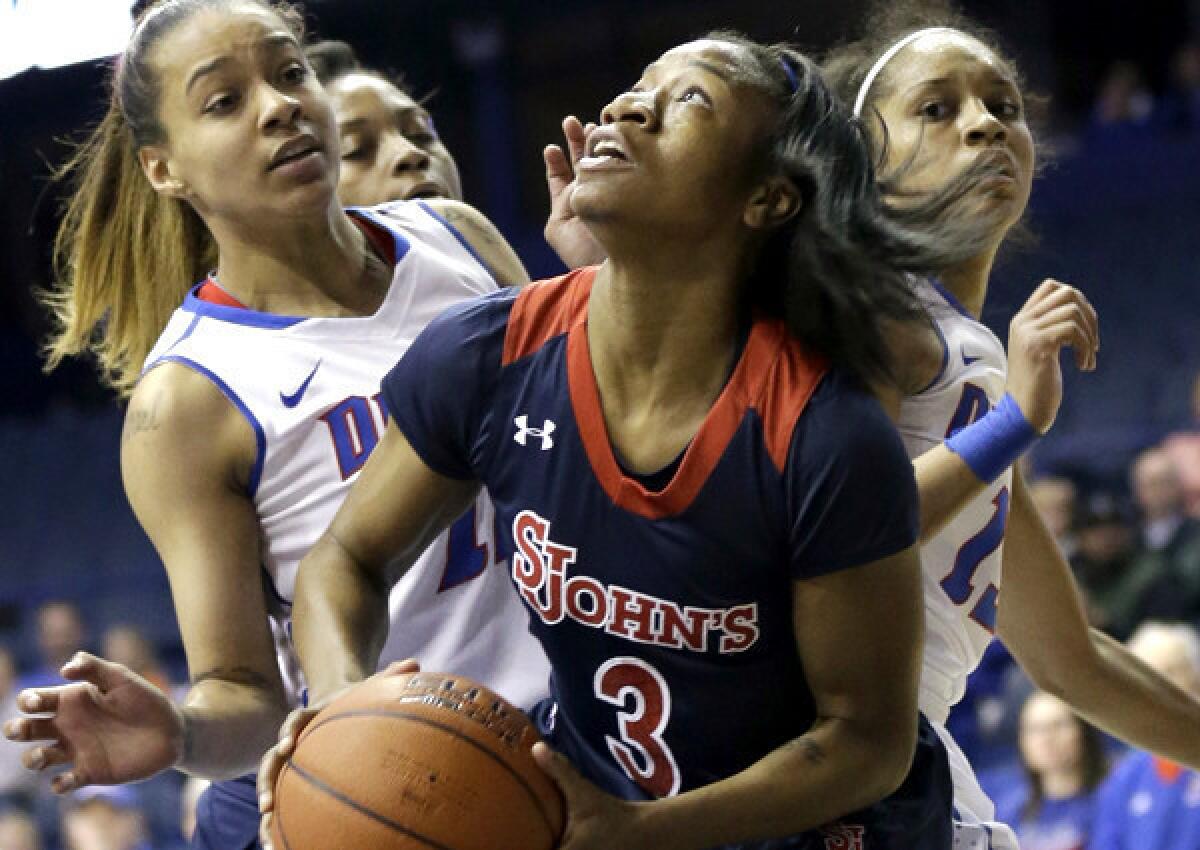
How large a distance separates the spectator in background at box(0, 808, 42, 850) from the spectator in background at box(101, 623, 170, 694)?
2.83 feet

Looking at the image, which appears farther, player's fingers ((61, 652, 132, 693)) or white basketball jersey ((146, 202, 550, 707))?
white basketball jersey ((146, 202, 550, 707))

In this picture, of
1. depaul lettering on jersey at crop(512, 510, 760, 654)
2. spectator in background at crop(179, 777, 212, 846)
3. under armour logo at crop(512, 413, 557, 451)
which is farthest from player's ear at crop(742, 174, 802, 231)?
spectator in background at crop(179, 777, 212, 846)

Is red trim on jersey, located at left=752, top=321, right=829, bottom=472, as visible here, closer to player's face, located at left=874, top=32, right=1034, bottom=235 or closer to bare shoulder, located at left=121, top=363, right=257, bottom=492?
player's face, located at left=874, top=32, right=1034, bottom=235

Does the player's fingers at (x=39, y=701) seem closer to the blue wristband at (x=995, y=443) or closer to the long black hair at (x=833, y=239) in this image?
the long black hair at (x=833, y=239)

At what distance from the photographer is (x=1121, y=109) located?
398 inches

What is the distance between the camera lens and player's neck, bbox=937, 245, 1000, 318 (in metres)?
2.88

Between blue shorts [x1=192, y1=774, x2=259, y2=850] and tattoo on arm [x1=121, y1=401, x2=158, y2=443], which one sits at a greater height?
tattoo on arm [x1=121, y1=401, x2=158, y2=443]

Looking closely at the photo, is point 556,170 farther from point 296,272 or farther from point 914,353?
point 914,353

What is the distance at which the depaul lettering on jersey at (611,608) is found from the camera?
6.96 feet

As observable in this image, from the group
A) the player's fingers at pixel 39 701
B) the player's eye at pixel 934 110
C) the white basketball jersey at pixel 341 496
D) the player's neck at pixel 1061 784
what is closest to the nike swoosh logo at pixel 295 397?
the white basketball jersey at pixel 341 496

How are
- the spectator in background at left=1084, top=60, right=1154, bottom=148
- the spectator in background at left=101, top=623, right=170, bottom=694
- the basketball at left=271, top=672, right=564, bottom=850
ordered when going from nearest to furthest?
1. the basketball at left=271, top=672, right=564, bottom=850
2. the spectator in background at left=101, top=623, right=170, bottom=694
3. the spectator in background at left=1084, top=60, right=1154, bottom=148

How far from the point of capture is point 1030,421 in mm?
2432

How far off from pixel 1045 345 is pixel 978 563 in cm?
40

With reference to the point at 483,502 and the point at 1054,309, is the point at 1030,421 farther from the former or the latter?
the point at 483,502
